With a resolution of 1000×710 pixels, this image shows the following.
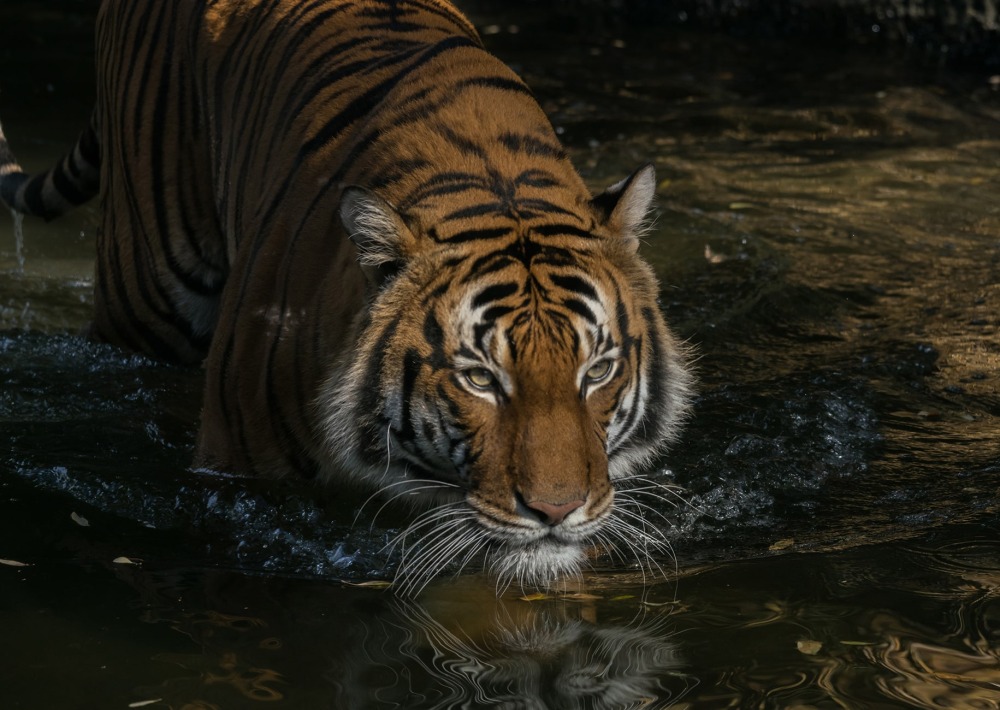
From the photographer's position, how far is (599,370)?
8.76 ft

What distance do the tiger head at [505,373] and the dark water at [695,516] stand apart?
0.25 m

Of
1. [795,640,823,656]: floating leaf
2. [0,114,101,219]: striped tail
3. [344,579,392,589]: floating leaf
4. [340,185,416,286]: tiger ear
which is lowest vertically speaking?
[344,579,392,589]: floating leaf

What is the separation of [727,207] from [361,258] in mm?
3348

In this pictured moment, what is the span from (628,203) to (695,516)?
0.99 m

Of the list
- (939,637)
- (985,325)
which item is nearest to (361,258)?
(939,637)

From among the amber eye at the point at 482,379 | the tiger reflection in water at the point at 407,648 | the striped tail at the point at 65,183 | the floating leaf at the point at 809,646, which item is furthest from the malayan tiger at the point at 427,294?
the striped tail at the point at 65,183

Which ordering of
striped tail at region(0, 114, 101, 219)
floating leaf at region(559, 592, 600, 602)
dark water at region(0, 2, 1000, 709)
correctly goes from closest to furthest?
dark water at region(0, 2, 1000, 709)
floating leaf at region(559, 592, 600, 602)
striped tail at region(0, 114, 101, 219)

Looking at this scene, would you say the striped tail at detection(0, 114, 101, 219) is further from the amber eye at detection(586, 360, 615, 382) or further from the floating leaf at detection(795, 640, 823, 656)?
the floating leaf at detection(795, 640, 823, 656)

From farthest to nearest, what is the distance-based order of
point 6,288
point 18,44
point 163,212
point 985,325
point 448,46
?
point 18,44 < point 6,288 < point 985,325 < point 163,212 < point 448,46

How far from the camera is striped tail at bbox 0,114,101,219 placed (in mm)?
4453

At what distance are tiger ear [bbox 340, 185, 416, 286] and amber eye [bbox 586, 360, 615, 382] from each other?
1.35 ft

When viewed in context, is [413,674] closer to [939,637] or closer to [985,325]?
[939,637]

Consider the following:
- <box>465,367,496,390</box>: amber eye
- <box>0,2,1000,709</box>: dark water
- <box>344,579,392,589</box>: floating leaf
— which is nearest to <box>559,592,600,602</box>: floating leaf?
<box>0,2,1000,709</box>: dark water

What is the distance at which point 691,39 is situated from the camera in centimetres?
843
